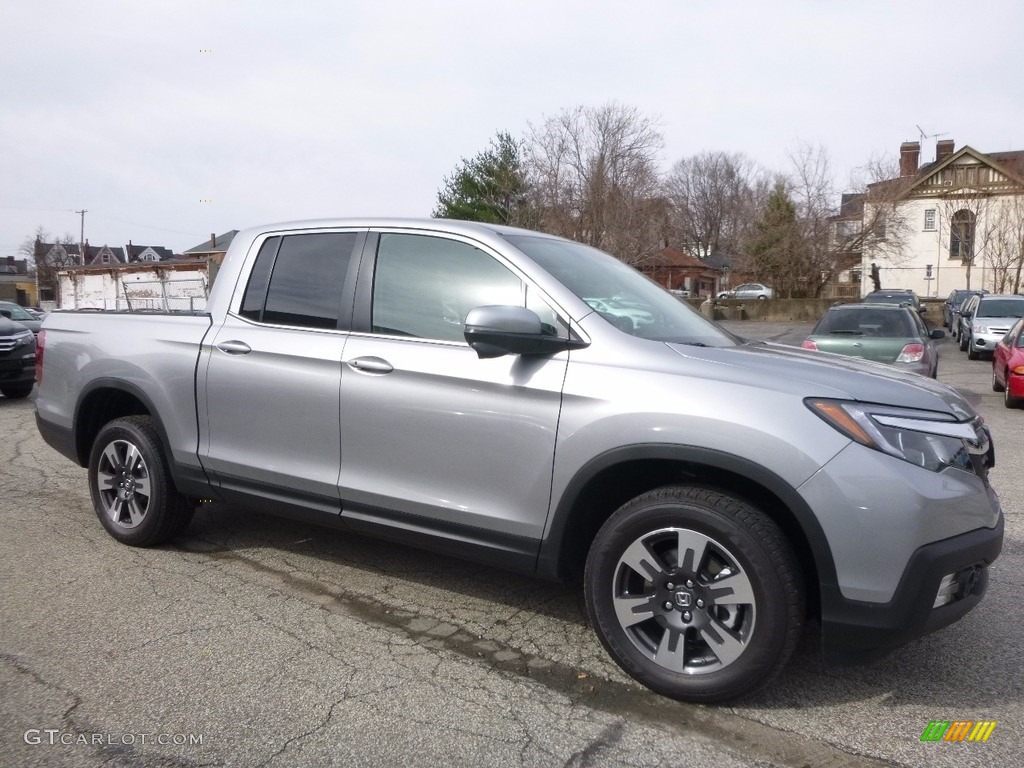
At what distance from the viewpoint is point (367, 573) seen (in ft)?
15.5

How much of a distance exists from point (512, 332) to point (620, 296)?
0.82 meters

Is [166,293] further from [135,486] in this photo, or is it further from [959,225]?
[959,225]

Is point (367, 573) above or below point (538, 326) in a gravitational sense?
below

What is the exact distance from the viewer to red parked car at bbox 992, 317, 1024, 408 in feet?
36.0

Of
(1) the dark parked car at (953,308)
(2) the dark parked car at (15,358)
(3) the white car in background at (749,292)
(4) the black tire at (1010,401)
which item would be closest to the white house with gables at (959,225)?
(3) the white car in background at (749,292)

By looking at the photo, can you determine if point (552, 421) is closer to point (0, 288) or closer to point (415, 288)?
point (415, 288)

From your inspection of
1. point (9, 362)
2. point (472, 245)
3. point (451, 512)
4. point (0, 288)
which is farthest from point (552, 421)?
point (0, 288)

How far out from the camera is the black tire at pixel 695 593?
3.06 metres

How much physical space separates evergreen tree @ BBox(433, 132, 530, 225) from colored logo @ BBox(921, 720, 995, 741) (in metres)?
30.1

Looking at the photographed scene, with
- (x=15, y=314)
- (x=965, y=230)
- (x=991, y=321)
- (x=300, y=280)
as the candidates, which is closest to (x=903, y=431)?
(x=300, y=280)

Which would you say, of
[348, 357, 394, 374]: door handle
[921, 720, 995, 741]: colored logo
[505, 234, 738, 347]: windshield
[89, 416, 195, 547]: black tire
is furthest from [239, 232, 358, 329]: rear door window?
[921, 720, 995, 741]: colored logo

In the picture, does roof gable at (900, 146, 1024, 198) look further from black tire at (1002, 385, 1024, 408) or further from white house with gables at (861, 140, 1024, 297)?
black tire at (1002, 385, 1024, 408)

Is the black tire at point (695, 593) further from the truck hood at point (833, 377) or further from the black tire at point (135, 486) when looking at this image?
the black tire at point (135, 486)

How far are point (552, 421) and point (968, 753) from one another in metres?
1.85
